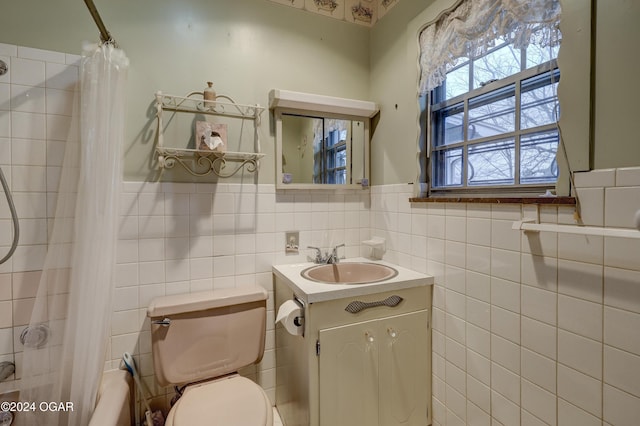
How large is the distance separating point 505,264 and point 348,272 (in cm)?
86

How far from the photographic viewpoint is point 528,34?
3.41ft

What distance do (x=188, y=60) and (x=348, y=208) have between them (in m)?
1.26

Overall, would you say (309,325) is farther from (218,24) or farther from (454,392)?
(218,24)

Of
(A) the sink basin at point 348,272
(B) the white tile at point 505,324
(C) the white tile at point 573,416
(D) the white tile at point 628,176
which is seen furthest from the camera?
(A) the sink basin at point 348,272

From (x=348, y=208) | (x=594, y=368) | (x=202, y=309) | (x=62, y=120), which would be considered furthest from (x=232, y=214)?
(x=594, y=368)

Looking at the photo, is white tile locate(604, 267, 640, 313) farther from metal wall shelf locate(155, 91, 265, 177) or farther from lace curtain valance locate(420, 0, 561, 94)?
metal wall shelf locate(155, 91, 265, 177)

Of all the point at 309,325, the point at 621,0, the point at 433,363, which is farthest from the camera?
the point at 433,363

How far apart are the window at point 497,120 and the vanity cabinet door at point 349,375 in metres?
0.90

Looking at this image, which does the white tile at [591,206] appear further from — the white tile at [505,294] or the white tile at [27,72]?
the white tile at [27,72]

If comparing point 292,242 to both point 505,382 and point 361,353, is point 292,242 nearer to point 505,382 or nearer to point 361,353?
point 361,353

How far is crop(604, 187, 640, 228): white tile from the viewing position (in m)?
0.79

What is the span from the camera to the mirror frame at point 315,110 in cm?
166

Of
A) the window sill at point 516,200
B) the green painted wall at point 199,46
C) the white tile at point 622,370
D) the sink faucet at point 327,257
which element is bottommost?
the white tile at point 622,370

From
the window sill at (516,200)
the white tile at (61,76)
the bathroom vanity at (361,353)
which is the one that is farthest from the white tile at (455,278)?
the white tile at (61,76)
